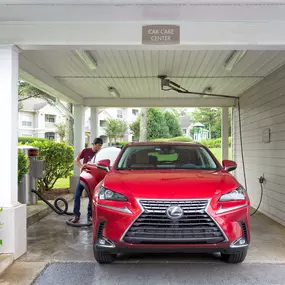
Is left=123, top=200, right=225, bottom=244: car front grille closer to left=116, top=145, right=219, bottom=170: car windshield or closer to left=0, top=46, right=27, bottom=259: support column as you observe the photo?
left=116, top=145, right=219, bottom=170: car windshield

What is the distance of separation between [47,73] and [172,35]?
161 inches

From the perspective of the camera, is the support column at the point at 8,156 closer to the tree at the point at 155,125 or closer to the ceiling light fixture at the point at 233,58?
the ceiling light fixture at the point at 233,58

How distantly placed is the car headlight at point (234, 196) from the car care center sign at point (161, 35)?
2.00 meters

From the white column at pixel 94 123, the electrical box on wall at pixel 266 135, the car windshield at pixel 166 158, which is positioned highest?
the white column at pixel 94 123

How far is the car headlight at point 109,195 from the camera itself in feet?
12.8

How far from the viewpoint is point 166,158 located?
211 inches

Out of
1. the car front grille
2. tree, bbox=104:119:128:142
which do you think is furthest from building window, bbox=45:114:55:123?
the car front grille

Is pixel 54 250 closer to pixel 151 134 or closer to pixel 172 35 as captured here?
pixel 172 35

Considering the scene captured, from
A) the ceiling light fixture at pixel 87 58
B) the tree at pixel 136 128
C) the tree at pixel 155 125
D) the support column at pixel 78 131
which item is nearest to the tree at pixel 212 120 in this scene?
the tree at pixel 155 125

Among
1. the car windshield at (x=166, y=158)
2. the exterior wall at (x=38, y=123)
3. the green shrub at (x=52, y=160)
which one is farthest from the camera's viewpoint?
the exterior wall at (x=38, y=123)

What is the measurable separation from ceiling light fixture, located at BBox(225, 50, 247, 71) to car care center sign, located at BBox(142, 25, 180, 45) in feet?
6.11

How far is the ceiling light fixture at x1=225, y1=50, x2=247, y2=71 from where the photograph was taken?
5.85m

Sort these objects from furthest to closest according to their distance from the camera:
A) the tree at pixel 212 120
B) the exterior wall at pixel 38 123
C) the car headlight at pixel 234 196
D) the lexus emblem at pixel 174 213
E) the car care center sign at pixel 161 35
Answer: the exterior wall at pixel 38 123 → the tree at pixel 212 120 → the car care center sign at pixel 161 35 → the car headlight at pixel 234 196 → the lexus emblem at pixel 174 213

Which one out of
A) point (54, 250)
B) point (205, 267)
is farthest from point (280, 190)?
point (54, 250)
